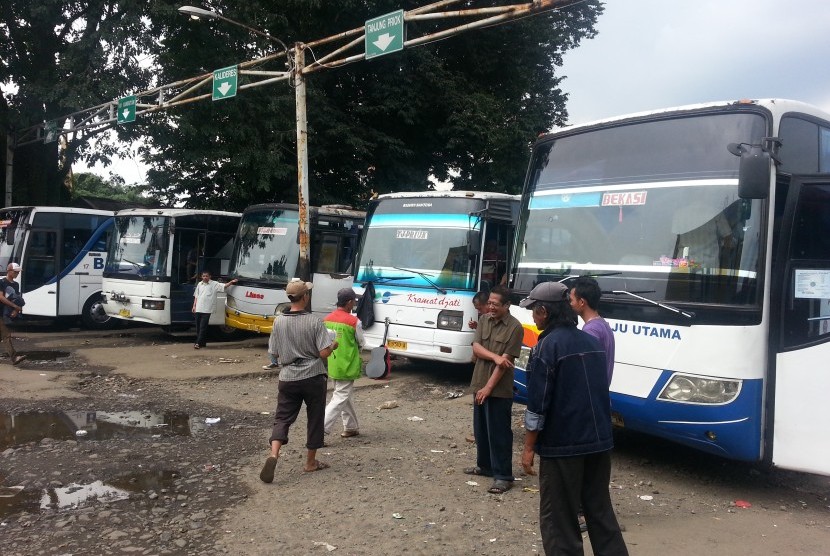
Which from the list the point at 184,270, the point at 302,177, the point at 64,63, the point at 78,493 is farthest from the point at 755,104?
the point at 64,63

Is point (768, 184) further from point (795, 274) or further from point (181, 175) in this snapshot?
point (181, 175)

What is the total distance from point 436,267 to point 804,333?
561 centimetres

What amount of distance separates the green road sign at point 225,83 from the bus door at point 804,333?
11.1m

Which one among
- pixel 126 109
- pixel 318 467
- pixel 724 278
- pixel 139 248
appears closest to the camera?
pixel 724 278

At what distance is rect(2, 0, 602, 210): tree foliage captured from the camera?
62.3ft

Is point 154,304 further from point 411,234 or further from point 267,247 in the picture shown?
point 411,234

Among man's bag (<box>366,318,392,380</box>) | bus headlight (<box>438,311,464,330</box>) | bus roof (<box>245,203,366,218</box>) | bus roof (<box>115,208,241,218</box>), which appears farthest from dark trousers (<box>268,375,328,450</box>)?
bus roof (<box>115,208,241,218</box>)

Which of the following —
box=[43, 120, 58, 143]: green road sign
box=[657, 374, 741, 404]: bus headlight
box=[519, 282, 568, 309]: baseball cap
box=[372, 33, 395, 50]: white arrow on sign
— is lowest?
box=[657, 374, 741, 404]: bus headlight

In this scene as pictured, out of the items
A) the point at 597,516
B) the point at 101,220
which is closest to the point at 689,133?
the point at 597,516

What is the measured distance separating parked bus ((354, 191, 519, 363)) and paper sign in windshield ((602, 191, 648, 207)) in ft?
12.3

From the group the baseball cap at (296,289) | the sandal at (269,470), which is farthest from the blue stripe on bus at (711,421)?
the sandal at (269,470)

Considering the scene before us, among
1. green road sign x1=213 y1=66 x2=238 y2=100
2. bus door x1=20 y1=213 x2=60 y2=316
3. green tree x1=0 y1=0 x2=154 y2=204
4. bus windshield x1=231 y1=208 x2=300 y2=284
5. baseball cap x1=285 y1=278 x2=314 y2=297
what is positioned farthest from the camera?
green tree x1=0 y1=0 x2=154 y2=204

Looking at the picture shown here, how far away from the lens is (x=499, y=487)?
5.62 metres

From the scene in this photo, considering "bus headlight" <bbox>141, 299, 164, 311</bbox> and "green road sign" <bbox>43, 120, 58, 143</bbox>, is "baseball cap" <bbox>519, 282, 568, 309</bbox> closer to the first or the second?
"bus headlight" <bbox>141, 299, 164, 311</bbox>
